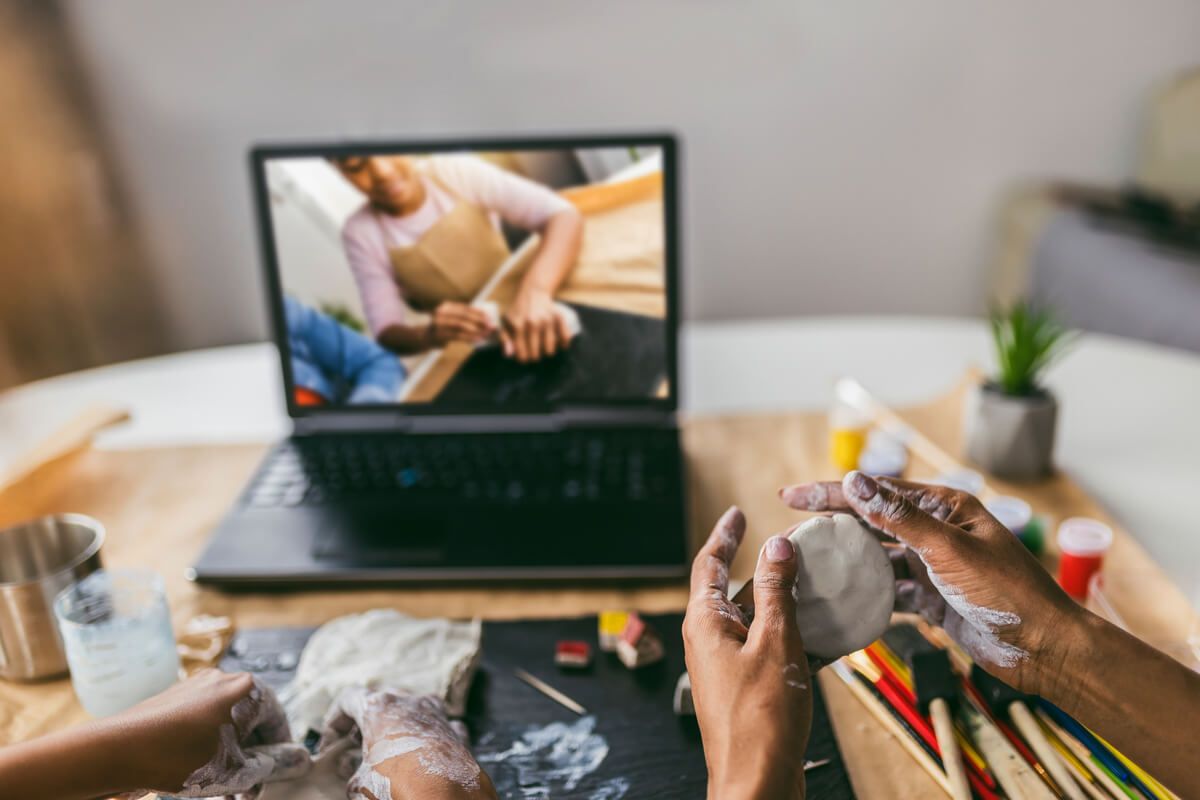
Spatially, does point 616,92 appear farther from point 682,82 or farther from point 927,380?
point 927,380

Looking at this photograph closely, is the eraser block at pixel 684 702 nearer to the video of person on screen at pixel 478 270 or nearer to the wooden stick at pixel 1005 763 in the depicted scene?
the wooden stick at pixel 1005 763

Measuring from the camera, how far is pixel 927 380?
Answer: 4.81 ft

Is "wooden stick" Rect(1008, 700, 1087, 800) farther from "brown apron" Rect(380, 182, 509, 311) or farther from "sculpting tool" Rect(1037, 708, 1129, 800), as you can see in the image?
"brown apron" Rect(380, 182, 509, 311)

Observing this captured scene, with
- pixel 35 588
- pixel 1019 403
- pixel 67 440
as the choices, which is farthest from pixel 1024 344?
pixel 67 440

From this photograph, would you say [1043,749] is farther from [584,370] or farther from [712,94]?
[712,94]

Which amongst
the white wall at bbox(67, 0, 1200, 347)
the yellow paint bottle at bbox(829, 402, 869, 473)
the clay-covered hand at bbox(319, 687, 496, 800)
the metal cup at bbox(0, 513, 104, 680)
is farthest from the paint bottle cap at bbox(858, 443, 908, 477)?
the white wall at bbox(67, 0, 1200, 347)

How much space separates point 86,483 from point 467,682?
0.65m

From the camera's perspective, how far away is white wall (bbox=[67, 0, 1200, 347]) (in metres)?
2.58

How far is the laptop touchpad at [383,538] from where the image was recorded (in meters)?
0.92

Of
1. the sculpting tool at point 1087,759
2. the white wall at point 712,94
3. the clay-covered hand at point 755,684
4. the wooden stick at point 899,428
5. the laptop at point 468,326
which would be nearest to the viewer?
the clay-covered hand at point 755,684

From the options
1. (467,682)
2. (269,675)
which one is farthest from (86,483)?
(467,682)

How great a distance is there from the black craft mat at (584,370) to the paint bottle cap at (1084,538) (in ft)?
1.41

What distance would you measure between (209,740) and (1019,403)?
34.1 inches

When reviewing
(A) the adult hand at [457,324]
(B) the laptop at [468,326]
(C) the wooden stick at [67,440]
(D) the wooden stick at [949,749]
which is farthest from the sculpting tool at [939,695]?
(C) the wooden stick at [67,440]
